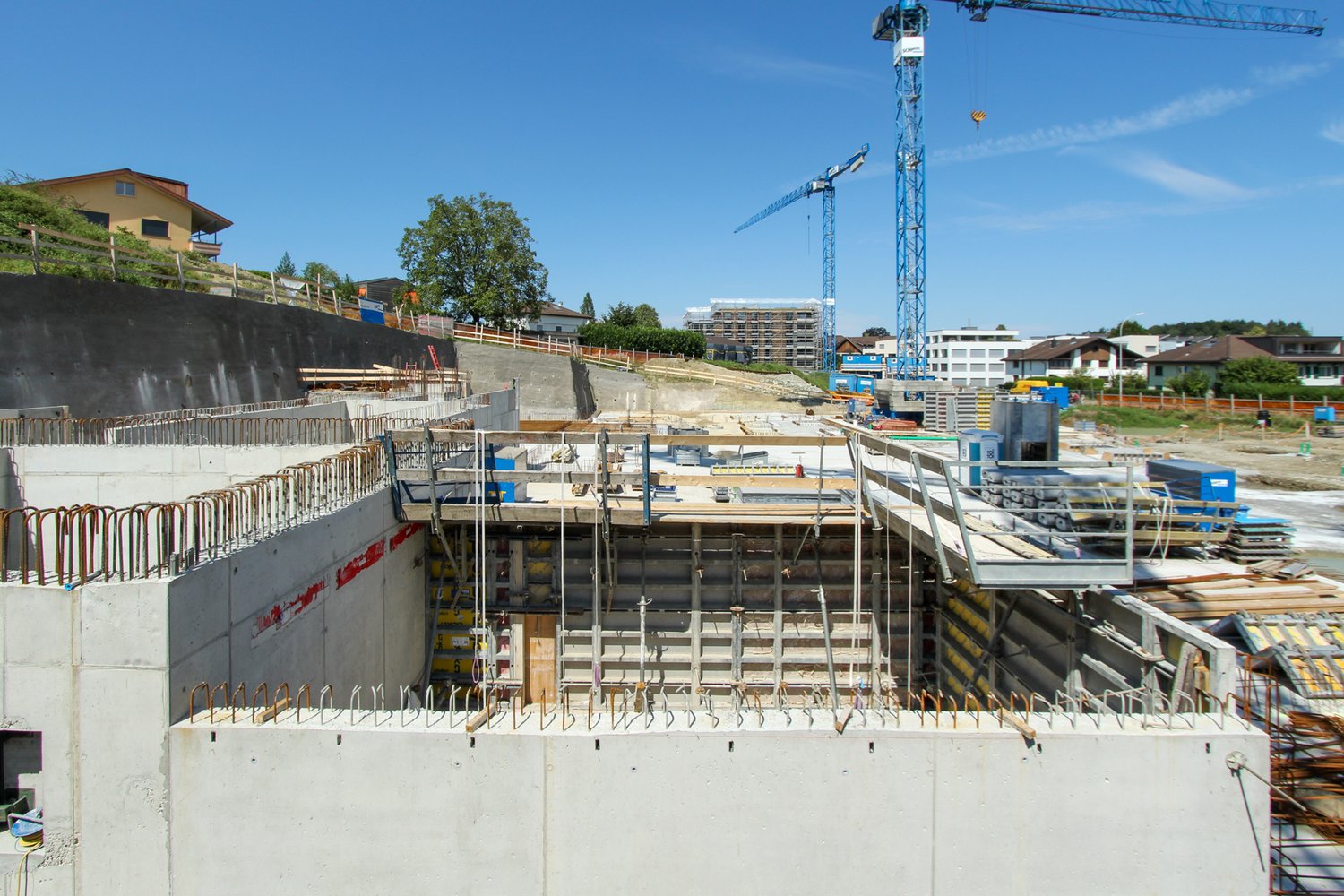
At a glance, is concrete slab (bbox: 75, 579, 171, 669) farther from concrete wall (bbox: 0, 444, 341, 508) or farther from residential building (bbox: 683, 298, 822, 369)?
residential building (bbox: 683, 298, 822, 369)

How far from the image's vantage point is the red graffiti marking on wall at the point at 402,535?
934cm

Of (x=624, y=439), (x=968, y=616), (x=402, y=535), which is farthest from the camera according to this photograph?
(x=402, y=535)

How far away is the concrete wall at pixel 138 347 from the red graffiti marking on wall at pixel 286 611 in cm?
1068

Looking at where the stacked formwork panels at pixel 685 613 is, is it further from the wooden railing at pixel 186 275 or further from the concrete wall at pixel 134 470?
the wooden railing at pixel 186 275

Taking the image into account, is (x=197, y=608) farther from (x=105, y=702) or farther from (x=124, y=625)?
(x=105, y=702)

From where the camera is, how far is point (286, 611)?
655 centimetres

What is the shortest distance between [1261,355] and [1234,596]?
7048cm

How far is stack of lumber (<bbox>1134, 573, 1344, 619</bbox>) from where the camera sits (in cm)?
748

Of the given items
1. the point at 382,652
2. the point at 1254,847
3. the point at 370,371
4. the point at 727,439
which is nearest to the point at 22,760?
the point at 382,652

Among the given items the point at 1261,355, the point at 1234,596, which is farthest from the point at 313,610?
the point at 1261,355

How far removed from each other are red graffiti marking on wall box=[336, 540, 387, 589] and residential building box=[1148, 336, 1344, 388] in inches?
2788

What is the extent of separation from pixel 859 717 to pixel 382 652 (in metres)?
6.00

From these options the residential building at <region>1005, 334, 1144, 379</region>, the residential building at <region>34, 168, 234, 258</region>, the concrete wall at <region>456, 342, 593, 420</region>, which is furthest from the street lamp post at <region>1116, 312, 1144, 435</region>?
the residential building at <region>34, 168, 234, 258</region>

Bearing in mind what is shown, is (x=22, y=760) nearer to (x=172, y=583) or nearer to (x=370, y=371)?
(x=172, y=583)
